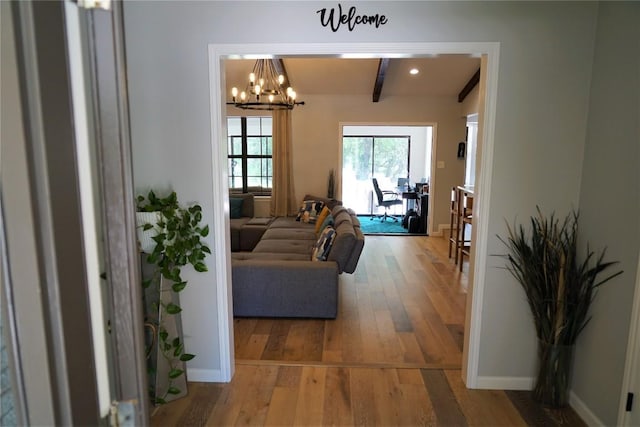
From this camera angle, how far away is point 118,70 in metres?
0.77

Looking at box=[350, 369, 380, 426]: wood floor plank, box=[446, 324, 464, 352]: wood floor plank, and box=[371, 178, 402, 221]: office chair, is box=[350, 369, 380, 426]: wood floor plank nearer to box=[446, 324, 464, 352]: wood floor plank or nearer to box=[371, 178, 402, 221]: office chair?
box=[446, 324, 464, 352]: wood floor plank

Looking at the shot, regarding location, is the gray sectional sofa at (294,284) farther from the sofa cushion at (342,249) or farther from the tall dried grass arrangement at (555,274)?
the tall dried grass arrangement at (555,274)

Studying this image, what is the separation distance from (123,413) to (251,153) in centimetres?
725

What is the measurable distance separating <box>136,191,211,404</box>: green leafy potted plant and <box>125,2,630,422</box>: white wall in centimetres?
17

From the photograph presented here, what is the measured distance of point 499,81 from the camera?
7.46 ft

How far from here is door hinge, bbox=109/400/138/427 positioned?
2.73 feet

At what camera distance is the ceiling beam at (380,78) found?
564 cm

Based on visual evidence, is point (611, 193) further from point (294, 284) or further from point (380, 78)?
point (380, 78)

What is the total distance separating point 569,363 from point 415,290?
2.17 m

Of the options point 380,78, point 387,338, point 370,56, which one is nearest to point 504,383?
point 387,338

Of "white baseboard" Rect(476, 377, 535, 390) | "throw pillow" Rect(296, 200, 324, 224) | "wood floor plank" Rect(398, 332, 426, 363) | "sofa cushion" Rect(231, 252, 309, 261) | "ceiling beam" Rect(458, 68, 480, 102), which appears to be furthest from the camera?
"throw pillow" Rect(296, 200, 324, 224)

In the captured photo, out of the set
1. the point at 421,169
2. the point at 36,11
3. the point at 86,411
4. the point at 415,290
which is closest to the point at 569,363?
the point at 415,290

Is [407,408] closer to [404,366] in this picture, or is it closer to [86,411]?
[404,366]

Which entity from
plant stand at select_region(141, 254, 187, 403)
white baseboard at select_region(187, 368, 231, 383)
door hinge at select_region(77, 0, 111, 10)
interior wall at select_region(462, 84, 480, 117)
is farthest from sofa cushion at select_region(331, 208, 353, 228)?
door hinge at select_region(77, 0, 111, 10)
